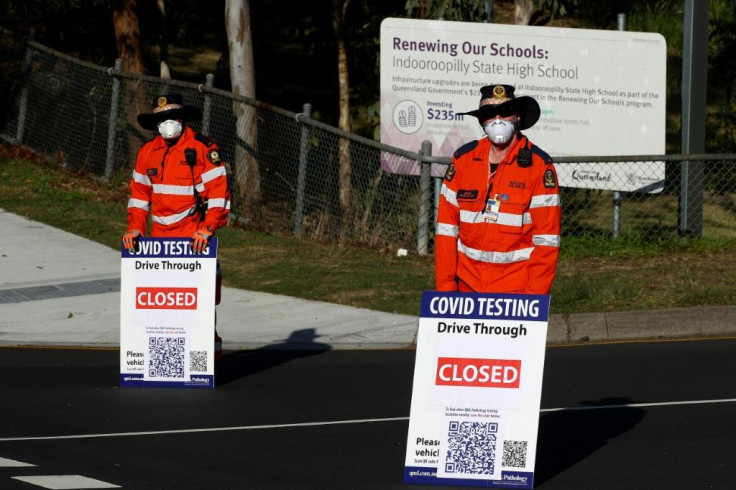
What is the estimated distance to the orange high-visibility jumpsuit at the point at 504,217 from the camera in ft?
25.2

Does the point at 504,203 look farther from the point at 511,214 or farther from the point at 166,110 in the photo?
the point at 166,110

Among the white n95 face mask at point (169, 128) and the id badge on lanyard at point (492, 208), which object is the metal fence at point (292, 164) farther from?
the id badge on lanyard at point (492, 208)

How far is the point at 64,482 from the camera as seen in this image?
7.30 metres

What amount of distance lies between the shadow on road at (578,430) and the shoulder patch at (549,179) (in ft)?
4.81

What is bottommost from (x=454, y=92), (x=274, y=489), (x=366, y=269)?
(x=274, y=489)

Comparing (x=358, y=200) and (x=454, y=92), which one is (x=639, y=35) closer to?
(x=454, y=92)

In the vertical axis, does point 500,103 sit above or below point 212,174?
above

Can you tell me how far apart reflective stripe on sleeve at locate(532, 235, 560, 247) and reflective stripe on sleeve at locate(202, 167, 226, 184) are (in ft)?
10.2

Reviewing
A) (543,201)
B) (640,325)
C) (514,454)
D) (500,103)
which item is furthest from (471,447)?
(640,325)

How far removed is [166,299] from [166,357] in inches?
15.5

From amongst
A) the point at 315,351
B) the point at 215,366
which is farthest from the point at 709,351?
the point at 215,366

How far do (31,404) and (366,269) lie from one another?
18.4 ft

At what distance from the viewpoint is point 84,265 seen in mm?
14750

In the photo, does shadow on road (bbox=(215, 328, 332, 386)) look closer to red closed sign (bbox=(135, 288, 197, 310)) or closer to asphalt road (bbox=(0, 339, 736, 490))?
asphalt road (bbox=(0, 339, 736, 490))
